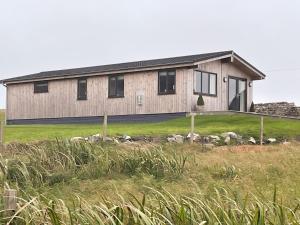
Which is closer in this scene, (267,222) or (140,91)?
(267,222)

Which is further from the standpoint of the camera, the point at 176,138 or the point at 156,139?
the point at 156,139

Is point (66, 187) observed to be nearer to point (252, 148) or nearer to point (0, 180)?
point (0, 180)

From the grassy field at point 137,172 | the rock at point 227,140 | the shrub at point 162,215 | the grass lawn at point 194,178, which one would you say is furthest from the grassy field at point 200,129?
the shrub at point 162,215

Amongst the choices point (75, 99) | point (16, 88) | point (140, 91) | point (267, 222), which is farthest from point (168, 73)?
point (267, 222)

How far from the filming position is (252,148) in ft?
53.3

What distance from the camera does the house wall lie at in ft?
95.1

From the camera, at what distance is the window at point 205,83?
29216mm

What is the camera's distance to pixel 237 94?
32719mm

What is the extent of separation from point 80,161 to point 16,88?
80.2 feet

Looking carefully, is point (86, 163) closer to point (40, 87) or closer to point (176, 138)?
point (176, 138)

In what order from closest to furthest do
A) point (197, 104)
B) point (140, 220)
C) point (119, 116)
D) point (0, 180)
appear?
point (140, 220) < point (0, 180) < point (197, 104) < point (119, 116)

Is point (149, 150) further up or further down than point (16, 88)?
further down

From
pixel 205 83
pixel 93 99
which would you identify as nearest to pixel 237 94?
pixel 205 83

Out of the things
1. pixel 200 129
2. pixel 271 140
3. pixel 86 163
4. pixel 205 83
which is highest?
pixel 205 83
